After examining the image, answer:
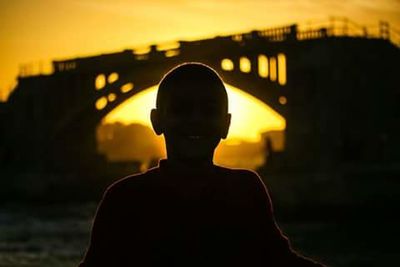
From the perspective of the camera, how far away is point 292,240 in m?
30.4

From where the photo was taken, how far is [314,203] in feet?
122

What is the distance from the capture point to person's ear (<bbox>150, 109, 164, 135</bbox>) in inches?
93.8

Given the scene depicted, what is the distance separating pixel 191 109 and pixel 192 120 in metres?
0.03

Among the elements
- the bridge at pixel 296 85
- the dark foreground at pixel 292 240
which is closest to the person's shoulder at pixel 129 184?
the dark foreground at pixel 292 240

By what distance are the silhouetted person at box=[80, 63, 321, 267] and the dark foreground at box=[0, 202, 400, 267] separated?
74.3ft

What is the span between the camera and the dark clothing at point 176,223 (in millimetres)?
2232

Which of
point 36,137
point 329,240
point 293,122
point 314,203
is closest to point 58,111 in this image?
point 36,137

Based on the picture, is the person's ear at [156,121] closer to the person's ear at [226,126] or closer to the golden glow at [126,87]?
the person's ear at [226,126]

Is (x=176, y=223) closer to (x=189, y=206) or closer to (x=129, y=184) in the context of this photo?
(x=189, y=206)

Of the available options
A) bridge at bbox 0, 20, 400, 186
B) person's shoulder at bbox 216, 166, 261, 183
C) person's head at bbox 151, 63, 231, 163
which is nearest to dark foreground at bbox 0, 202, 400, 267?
bridge at bbox 0, 20, 400, 186

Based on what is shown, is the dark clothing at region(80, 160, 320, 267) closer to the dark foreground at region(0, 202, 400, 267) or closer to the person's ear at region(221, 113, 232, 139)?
the person's ear at region(221, 113, 232, 139)

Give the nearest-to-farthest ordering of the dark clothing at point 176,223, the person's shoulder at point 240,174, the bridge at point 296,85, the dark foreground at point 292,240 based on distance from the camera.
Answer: the dark clothing at point 176,223 < the person's shoulder at point 240,174 < the dark foreground at point 292,240 < the bridge at point 296,85

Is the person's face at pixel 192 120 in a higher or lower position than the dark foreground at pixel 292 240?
A: higher

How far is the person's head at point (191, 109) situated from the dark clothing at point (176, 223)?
0.06 meters
